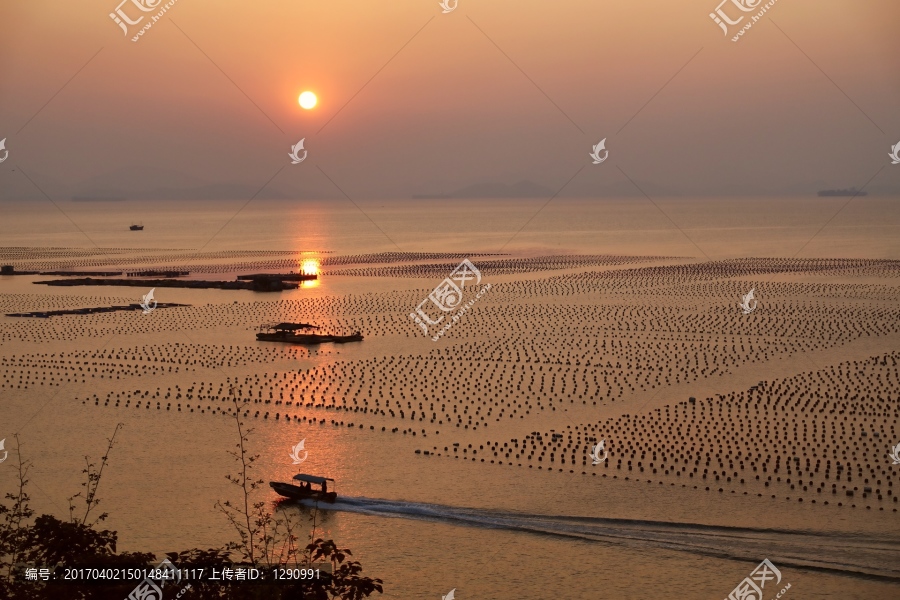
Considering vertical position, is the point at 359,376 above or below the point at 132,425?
above

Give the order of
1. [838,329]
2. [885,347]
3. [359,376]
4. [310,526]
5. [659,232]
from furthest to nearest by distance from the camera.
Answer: [659,232], [838,329], [885,347], [359,376], [310,526]

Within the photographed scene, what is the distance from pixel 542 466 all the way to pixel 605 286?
178 feet

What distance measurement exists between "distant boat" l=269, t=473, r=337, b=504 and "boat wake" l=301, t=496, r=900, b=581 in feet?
1.02

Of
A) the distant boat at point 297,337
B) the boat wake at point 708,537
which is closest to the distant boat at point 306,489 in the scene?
the boat wake at point 708,537

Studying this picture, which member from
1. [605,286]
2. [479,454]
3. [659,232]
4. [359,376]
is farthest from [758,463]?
[659,232]

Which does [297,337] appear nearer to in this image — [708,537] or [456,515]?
[456,515]

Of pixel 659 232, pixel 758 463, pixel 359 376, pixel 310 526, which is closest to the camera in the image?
pixel 310 526

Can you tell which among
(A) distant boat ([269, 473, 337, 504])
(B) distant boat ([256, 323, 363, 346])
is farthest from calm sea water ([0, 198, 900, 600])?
(B) distant boat ([256, 323, 363, 346])

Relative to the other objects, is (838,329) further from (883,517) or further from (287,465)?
(287,465)

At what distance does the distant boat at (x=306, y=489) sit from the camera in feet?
93.1

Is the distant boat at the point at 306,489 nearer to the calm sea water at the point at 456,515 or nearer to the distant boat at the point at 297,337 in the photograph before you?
the calm sea water at the point at 456,515

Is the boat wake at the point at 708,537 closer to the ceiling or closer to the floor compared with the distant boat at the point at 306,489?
closer to the floor

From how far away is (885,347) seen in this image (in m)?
51.4

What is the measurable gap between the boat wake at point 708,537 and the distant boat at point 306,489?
0.31 meters
